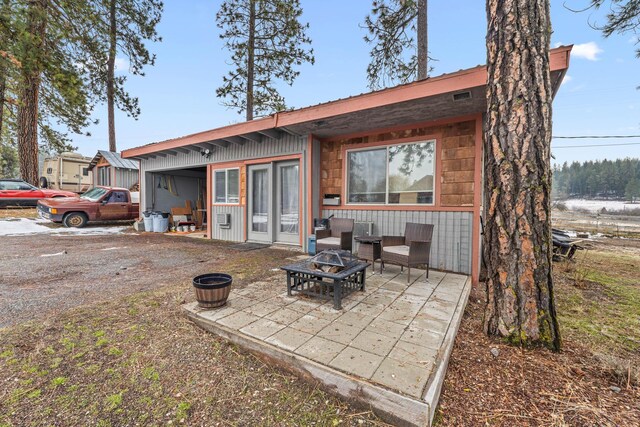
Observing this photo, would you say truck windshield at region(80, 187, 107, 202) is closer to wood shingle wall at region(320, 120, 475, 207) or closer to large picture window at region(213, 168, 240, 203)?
large picture window at region(213, 168, 240, 203)

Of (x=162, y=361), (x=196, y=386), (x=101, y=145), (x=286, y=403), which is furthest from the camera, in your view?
(x=101, y=145)

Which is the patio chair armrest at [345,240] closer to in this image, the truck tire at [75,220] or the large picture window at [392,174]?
the large picture window at [392,174]

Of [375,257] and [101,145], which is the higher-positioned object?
[101,145]

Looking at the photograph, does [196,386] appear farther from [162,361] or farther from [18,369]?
[18,369]

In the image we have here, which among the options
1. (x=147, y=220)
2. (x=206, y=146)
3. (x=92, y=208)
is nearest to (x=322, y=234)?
(x=206, y=146)

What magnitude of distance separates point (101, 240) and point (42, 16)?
30.1ft

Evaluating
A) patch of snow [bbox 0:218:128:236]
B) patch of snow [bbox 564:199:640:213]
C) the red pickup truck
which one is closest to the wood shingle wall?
patch of snow [bbox 0:218:128:236]

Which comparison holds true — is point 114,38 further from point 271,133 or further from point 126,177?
point 271,133

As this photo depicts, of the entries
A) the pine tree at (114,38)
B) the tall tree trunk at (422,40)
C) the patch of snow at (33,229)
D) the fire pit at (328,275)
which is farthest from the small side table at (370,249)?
the pine tree at (114,38)

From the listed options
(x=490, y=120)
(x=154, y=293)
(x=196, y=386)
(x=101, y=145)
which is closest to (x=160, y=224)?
(x=154, y=293)

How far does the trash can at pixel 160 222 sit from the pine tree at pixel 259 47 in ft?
17.6

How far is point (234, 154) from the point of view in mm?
7281

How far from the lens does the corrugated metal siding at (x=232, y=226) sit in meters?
7.38

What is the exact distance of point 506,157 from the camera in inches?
88.0
